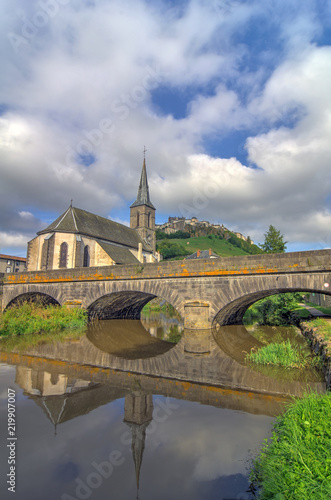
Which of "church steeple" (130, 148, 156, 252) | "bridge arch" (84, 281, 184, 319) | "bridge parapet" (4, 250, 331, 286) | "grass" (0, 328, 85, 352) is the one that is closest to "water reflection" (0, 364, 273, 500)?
"grass" (0, 328, 85, 352)

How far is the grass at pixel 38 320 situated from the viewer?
42.2 ft

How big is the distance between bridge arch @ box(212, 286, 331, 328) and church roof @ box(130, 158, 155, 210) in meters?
38.6

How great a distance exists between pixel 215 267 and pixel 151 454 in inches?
398

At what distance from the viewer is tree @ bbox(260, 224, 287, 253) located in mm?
29438

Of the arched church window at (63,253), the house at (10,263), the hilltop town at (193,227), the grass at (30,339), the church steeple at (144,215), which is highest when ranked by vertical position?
the hilltop town at (193,227)

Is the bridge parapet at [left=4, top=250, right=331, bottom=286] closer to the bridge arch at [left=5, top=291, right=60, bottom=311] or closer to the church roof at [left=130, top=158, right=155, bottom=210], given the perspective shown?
the bridge arch at [left=5, top=291, right=60, bottom=311]

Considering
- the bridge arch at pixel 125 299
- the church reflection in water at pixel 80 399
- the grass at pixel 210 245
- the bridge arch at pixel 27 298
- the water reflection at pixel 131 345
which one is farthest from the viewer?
the grass at pixel 210 245

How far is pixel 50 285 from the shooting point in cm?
1866

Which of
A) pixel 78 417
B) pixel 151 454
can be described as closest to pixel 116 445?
pixel 151 454

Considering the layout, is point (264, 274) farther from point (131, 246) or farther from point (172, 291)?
point (131, 246)

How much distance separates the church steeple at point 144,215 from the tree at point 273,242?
82.4 ft

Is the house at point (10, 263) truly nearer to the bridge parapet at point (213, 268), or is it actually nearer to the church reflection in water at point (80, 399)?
the bridge parapet at point (213, 268)

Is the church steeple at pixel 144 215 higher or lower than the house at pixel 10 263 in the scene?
higher

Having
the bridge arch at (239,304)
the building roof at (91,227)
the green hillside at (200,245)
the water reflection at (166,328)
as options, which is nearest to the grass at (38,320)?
the water reflection at (166,328)
